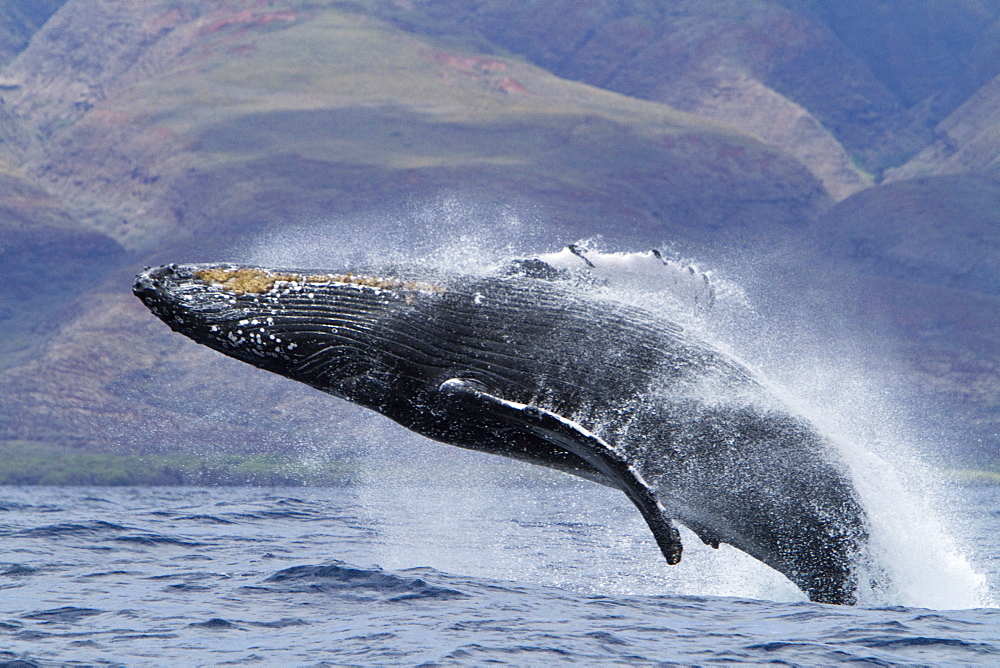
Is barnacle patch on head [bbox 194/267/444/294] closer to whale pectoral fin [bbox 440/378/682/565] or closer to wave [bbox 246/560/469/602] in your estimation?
whale pectoral fin [bbox 440/378/682/565]

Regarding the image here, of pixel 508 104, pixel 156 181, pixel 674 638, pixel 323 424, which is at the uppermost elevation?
pixel 508 104

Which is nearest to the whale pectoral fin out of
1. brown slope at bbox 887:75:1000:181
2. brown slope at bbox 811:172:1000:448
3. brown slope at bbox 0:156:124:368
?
brown slope at bbox 811:172:1000:448

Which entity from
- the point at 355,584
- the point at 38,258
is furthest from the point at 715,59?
the point at 355,584

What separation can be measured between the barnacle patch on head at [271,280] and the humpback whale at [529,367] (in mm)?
11

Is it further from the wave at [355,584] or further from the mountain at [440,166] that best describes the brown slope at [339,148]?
the wave at [355,584]

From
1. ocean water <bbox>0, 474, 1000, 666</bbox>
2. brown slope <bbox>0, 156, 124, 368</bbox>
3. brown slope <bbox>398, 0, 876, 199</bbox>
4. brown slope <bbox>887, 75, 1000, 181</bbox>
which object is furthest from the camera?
brown slope <bbox>398, 0, 876, 199</bbox>

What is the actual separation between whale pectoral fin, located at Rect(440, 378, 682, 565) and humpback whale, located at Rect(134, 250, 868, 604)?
6 centimetres

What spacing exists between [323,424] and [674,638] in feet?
284

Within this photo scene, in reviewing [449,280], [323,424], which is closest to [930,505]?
[449,280]

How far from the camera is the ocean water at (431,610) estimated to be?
363 inches

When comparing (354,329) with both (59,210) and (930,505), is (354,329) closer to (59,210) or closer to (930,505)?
(930,505)

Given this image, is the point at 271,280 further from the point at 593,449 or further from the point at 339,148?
the point at 339,148

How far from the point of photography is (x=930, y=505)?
33.3 feet

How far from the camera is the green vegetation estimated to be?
72.4 m
